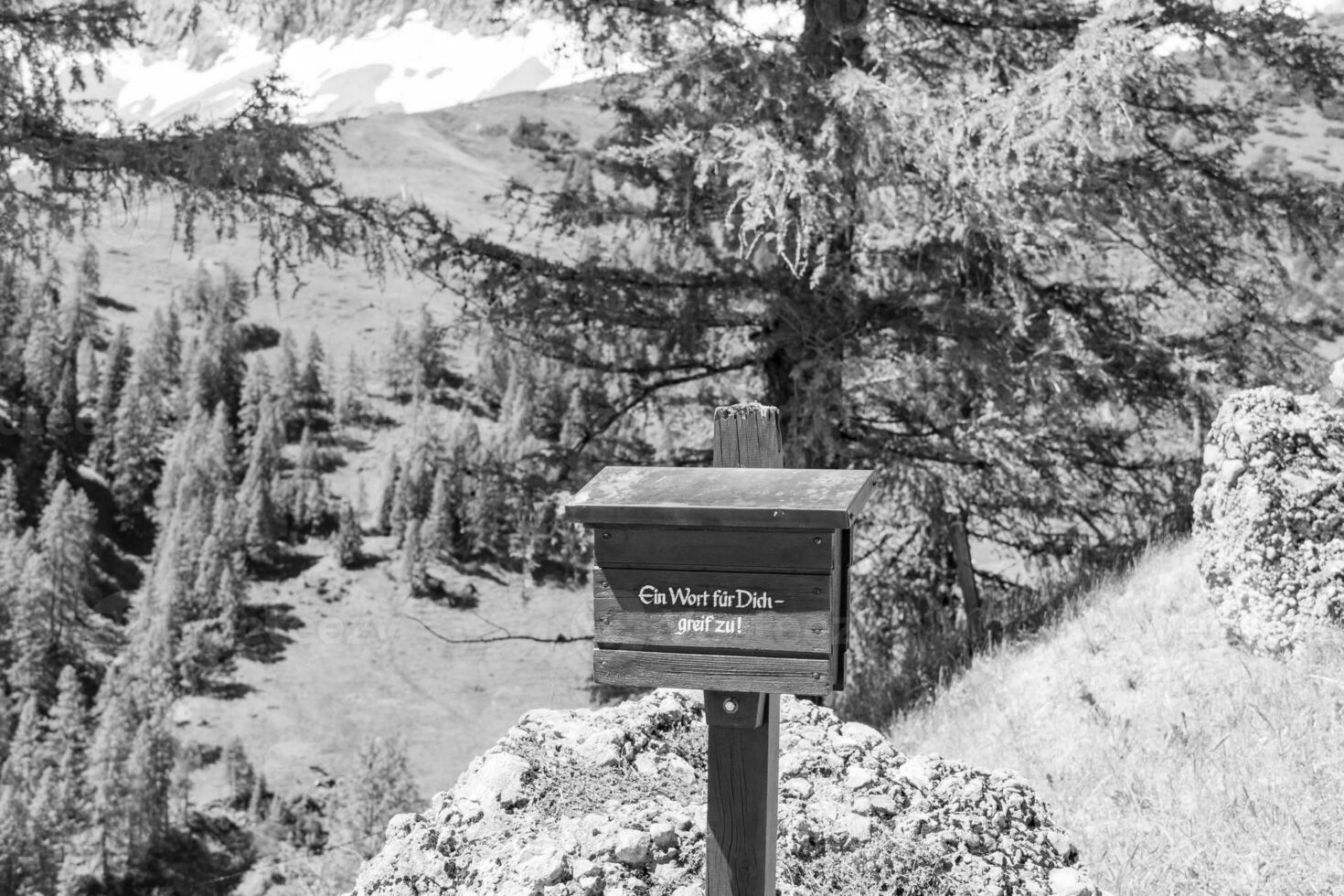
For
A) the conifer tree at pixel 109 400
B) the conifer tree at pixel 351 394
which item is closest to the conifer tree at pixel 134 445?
the conifer tree at pixel 109 400

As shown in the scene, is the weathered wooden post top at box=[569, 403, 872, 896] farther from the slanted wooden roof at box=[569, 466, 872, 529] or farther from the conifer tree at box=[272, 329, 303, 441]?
the conifer tree at box=[272, 329, 303, 441]

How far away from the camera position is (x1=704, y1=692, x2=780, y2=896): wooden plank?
2691 mm

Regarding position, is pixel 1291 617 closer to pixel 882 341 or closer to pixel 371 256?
pixel 882 341

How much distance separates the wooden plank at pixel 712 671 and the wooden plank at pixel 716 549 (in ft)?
0.68

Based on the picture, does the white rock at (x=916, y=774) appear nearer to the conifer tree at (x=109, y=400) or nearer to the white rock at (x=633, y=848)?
the white rock at (x=633, y=848)

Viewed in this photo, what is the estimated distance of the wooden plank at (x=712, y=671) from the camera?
254cm

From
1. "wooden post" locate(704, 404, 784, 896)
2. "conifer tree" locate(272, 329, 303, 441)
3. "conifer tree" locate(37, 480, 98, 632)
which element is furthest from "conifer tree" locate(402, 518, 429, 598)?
"wooden post" locate(704, 404, 784, 896)

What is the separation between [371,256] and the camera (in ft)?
27.5

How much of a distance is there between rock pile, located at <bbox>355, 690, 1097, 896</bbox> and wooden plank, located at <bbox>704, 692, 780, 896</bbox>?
337mm

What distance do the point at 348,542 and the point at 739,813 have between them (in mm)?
157379

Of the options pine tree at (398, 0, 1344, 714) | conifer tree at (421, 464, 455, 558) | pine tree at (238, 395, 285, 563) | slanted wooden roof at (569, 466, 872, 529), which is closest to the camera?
slanted wooden roof at (569, 466, 872, 529)

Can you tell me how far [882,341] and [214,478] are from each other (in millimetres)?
154504

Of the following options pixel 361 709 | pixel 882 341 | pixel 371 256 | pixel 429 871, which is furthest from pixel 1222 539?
pixel 361 709

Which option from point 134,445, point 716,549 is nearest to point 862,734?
point 716,549
